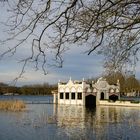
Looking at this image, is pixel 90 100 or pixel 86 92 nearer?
pixel 86 92

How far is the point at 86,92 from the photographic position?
88875 mm

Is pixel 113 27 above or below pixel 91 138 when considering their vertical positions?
above

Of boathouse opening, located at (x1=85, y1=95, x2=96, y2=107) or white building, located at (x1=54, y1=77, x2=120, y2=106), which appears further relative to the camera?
boathouse opening, located at (x1=85, y1=95, x2=96, y2=107)

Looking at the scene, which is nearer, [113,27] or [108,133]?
[113,27]

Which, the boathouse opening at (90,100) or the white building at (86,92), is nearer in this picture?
the white building at (86,92)

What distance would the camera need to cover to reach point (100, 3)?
7.44 meters

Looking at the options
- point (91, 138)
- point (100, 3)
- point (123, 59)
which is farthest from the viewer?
point (91, 138)

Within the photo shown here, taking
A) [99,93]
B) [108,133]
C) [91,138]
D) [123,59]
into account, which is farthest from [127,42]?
[99,93]

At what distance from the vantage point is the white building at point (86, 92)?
88.9m

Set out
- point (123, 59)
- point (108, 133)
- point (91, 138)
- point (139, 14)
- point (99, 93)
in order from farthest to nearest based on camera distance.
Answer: point (99, 93) < point (108, 133) < point (91, 138) < point (123, 59) < point (139, 14)

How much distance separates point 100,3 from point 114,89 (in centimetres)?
8509

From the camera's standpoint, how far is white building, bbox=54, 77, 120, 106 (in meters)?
88.9

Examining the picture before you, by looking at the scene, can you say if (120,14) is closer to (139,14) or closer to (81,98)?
(139,14)

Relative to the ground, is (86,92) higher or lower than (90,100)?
higher
